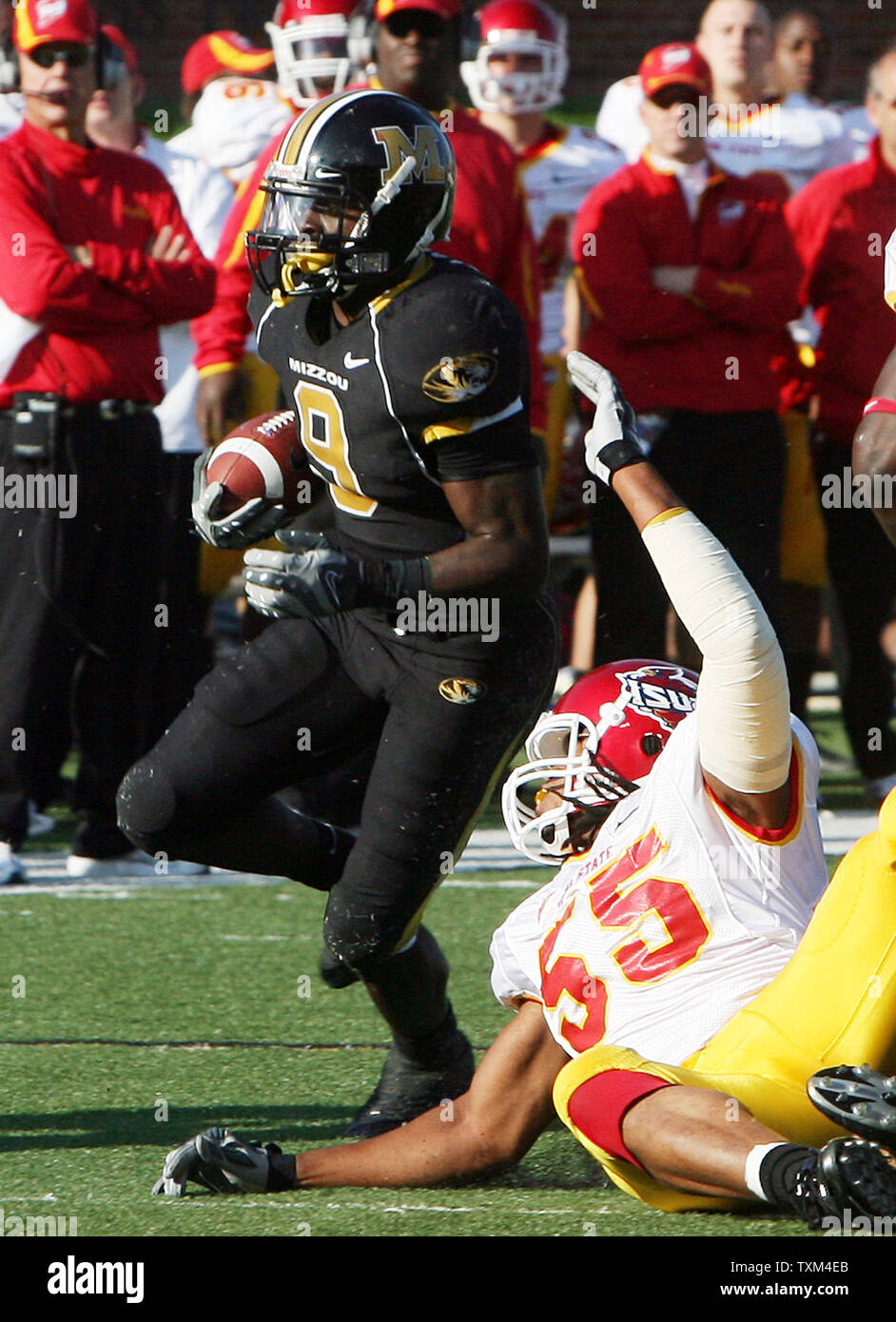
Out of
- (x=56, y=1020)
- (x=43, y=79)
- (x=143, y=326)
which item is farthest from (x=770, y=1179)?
(x=43, y=79)

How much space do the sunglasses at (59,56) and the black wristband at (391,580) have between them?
2.78 metres

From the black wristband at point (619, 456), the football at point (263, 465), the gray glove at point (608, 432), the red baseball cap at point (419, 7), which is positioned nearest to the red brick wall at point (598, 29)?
the red baseball cap at point (419, 7)

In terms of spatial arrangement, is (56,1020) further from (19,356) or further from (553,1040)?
(19,356)

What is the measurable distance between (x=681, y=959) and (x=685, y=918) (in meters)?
0.06

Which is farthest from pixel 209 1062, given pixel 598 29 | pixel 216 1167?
pixel 598 29

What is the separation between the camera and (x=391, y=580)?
3.57 meters

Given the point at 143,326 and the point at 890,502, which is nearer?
the point at 890,502

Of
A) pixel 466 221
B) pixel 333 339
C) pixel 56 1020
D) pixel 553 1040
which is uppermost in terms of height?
pixel 333 339

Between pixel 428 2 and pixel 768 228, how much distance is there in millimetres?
1217

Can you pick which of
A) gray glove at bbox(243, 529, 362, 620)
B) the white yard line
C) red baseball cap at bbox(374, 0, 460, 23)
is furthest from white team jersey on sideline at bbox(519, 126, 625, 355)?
gray glove at bbox(243, 529, 362, 620)

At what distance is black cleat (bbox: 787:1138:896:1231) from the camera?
8.52 feet

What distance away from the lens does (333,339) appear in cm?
376

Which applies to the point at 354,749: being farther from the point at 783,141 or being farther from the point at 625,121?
the point at 625,121

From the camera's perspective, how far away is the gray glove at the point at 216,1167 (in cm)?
324
